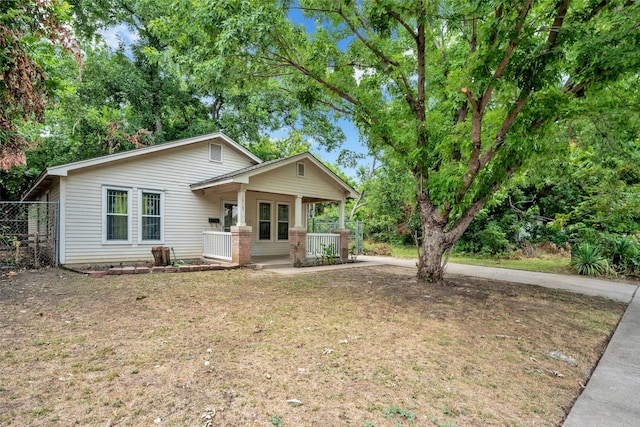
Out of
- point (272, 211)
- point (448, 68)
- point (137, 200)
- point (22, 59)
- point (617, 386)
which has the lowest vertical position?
point (617, 386)

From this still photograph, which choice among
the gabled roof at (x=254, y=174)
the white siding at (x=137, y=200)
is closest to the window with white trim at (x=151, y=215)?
the white siding at (x=137, y=200)

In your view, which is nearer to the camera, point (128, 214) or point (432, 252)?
point (432, 252)

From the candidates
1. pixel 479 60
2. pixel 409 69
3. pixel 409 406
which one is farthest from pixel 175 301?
pixel 409 69

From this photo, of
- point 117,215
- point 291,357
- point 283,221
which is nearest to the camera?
point 291,357

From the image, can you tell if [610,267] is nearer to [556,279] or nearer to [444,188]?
[556,279]

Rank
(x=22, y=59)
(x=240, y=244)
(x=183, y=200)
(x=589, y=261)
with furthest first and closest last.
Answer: (x=183, y=200), (x=589, y=261), (x=240, y=244), (x=22, y=59)

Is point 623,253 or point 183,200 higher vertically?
point 183,200

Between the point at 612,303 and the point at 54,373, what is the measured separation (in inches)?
358

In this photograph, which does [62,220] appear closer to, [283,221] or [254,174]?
[254,174]

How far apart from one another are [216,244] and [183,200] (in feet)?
6.59

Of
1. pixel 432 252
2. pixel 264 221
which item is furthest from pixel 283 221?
pixel 432 252

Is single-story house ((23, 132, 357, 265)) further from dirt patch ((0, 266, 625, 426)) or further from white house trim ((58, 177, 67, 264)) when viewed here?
dirt patch ((0, 266, 625, 426))

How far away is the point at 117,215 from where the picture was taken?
33.4 ft

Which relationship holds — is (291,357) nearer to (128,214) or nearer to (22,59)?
(22,59)
